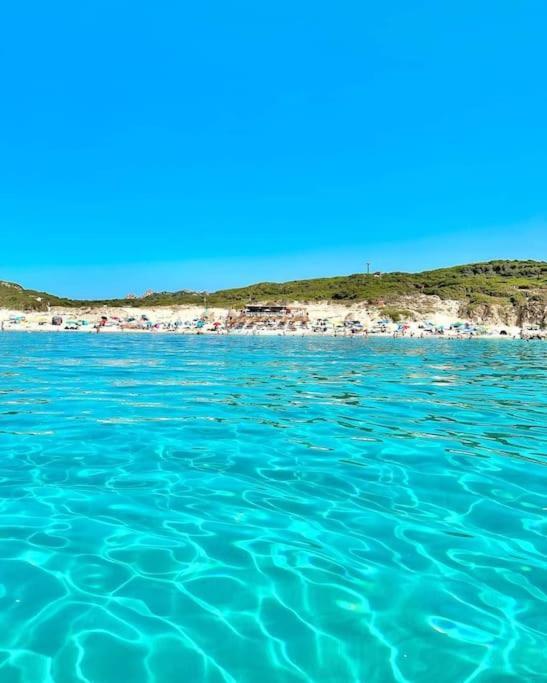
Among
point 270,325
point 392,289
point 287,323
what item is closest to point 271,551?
point 270,325

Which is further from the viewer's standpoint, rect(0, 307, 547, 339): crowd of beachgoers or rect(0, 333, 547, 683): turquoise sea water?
rect(0, 307, 547, 339): crowd of beachgoers

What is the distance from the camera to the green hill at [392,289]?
8594cm

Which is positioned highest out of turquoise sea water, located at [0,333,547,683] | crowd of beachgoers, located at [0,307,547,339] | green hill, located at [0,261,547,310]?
green hill, located at [0,261,547,310]

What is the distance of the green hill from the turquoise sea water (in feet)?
259

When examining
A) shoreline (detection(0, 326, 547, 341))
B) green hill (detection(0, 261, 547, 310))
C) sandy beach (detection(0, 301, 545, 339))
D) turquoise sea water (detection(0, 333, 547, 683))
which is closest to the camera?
turquoise sea water (detection(0, 333, 547, 683))

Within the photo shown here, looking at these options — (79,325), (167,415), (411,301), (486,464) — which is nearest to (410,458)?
(486,464)

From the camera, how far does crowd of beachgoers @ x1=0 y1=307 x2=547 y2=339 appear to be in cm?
6619

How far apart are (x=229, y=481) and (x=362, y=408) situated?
5.45 meters

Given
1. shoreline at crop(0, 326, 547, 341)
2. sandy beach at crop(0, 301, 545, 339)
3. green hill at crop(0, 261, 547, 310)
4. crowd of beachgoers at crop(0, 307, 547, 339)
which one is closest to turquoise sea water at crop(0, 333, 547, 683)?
shoreline at crop(0, 326, 547, 341)

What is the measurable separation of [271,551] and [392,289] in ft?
310

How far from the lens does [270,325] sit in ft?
252

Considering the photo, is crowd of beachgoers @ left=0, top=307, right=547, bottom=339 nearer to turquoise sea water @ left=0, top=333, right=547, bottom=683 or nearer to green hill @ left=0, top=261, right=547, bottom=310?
green hill @ left=0, top=261, right=547, bottom=310

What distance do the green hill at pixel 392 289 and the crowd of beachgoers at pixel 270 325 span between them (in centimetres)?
736

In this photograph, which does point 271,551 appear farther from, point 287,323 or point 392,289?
point 392,289
